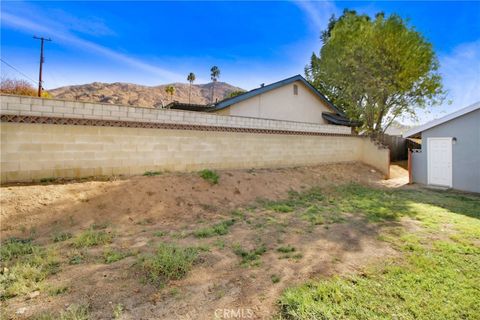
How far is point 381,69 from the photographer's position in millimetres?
14719

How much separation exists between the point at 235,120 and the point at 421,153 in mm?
9227

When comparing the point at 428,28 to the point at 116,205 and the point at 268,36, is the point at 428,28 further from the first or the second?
the point at 116,205

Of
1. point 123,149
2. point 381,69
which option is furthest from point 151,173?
point 381,69

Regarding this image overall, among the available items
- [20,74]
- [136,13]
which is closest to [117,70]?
[20,74]

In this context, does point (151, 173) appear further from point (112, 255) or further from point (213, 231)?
point (112, 255)

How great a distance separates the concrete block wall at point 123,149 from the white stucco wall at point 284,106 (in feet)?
12.6

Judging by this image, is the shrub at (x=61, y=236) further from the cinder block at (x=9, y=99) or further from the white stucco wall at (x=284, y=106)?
the white stucco wall at (x=284, y=106)

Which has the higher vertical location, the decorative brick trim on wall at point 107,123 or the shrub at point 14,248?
the decorative brick trim on wall at point 107,123

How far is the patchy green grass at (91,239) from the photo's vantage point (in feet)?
13.0

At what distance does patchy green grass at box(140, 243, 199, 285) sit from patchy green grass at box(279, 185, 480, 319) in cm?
136

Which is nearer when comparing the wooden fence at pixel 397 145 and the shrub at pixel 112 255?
the shrub at pixel 112 255

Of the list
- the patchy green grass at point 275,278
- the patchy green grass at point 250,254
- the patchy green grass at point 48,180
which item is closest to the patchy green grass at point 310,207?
the patchy green grass at point 250,254

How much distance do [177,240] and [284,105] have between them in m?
12.9

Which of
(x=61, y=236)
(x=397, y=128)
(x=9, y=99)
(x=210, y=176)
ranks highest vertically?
(x=397, y=128)
